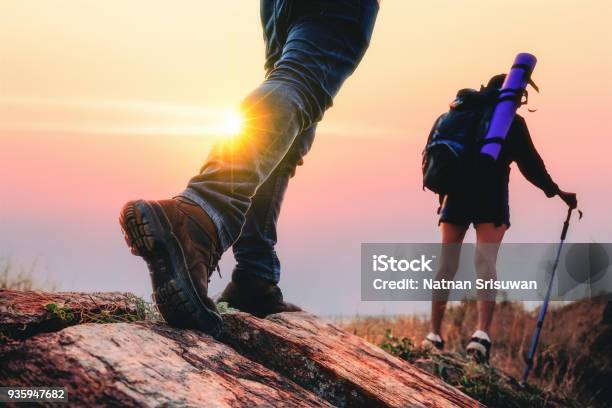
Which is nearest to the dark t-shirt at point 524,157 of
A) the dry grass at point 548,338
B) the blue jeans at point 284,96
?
the dry grass at point 548,338

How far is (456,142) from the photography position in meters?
4.88

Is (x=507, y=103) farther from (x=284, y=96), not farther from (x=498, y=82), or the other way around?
(x=284, y=96)

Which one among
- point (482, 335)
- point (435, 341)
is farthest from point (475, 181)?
point (435, 341)

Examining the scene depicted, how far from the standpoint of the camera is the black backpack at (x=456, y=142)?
4.87m

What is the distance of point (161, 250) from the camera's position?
1838mm

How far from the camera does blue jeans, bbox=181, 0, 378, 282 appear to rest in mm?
2051

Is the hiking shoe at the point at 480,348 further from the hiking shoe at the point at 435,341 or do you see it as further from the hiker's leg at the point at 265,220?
the hiker's leg at the point at 265,220

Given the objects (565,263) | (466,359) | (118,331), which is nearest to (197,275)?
(118,331)

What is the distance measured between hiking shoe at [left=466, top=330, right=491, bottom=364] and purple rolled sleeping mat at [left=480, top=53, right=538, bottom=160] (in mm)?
1570

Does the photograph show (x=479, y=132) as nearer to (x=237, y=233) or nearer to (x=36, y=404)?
(x=237, y=233)

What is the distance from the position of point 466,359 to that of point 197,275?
3.43 meters

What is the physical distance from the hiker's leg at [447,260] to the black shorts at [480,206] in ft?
0.27

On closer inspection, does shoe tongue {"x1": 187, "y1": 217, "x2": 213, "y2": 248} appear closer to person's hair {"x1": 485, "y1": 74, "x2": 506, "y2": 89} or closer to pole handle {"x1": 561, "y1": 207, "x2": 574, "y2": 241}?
person's hair {"x1": 485, "y1": 74, "x2": 506, "y2": 89}

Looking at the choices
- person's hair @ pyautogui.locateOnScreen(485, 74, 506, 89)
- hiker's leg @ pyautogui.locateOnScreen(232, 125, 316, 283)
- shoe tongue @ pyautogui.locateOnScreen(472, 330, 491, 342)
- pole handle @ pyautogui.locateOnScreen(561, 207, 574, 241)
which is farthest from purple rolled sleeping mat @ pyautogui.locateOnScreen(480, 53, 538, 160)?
hiker's leg @ pyautogui.locateOnScreen(232, 125, 316, 283)
